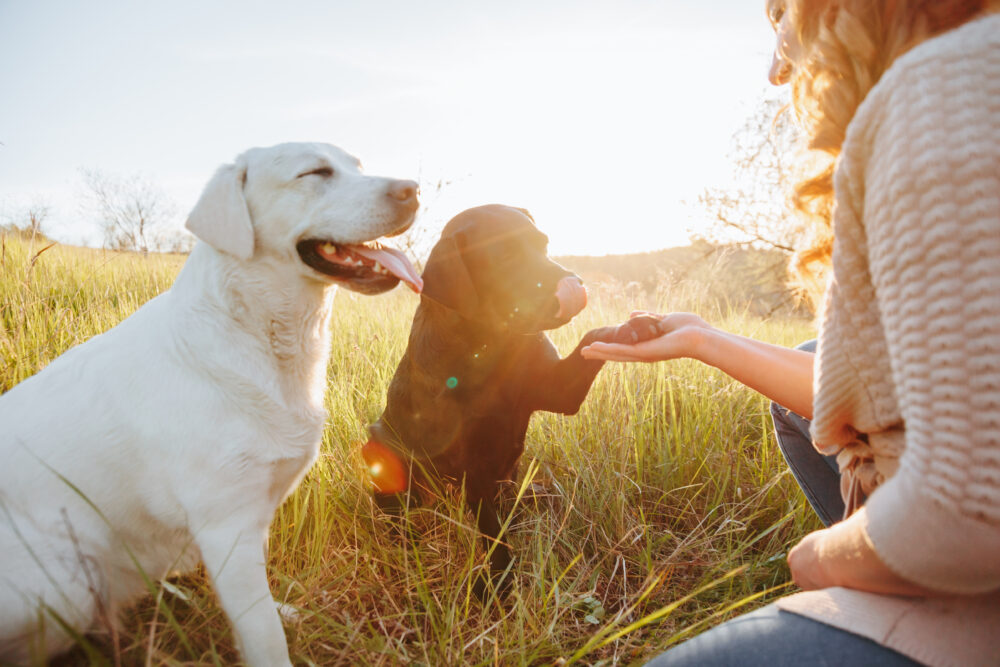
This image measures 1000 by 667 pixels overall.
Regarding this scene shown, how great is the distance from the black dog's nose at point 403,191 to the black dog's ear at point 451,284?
46 cm

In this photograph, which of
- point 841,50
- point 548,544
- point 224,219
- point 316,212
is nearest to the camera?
point 841,50

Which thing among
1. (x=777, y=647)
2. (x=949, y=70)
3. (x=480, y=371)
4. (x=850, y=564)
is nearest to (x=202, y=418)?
(x=480, y=371)

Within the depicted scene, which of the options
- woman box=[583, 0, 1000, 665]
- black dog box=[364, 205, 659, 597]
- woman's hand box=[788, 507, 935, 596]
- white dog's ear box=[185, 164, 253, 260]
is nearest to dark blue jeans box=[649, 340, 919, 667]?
woman box=[583, 0, 1000, 665]

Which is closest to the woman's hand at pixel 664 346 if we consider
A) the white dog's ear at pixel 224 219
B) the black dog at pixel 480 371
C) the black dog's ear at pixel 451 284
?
the black dog at pixel 480 371

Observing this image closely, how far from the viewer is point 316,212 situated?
1744mm

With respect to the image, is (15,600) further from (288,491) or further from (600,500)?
(600,500)

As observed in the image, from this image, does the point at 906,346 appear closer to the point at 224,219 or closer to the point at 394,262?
the point at 394,262

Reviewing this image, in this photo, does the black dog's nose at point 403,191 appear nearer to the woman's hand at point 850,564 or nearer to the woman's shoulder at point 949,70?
the woman's shoulder at point 949,70

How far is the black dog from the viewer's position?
2195mm

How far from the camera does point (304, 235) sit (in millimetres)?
1732

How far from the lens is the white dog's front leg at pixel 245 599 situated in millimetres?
1397

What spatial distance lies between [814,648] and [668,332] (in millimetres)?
1203

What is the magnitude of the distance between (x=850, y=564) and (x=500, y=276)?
1.65 meters

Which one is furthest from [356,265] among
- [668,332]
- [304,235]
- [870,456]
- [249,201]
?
[870,456]
